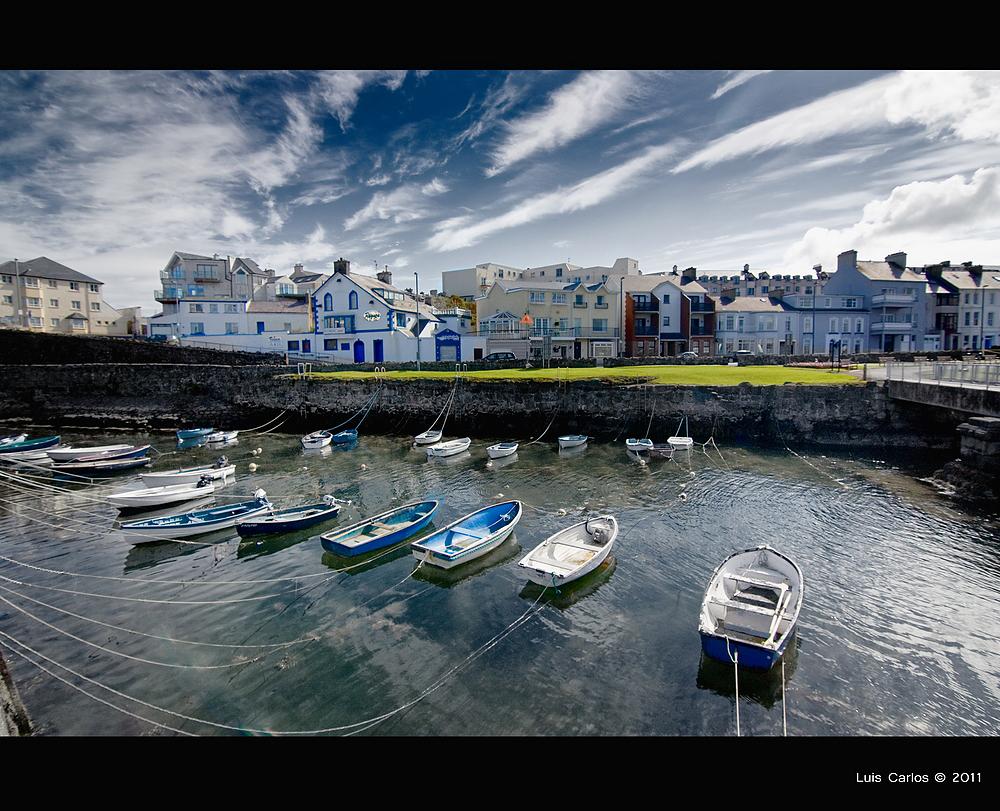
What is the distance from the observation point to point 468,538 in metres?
16.6

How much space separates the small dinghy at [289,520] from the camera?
1785cm

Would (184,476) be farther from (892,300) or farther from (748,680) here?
(892,300)

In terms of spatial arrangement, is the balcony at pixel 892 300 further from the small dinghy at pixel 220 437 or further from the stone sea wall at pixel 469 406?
the small dinghy at pixel 220 437

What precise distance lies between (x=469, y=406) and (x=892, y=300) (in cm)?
6217

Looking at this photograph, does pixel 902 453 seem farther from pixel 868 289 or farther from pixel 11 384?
pixel 11 384

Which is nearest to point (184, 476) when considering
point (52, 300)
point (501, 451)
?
point (501, 451)

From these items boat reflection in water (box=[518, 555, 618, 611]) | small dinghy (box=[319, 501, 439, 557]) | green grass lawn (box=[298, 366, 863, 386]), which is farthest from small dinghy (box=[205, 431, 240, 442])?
boat reflection in water (box=[518, 555, 618, 611])

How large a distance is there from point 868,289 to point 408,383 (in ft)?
210

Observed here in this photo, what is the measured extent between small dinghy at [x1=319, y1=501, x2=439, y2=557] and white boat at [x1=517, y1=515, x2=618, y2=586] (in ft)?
15.4

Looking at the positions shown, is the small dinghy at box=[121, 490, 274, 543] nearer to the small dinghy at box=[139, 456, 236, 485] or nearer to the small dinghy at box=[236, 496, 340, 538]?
the small dinghy at box=[236, 496, 340, 538]

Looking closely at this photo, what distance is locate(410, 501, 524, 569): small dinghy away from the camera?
15305 millimetres

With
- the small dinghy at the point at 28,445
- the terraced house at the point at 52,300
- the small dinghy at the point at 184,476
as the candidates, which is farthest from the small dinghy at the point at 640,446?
the terraced house at the point at 52,300

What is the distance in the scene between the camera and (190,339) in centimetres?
6406

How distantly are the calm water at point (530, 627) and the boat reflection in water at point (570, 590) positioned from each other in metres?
0.07
